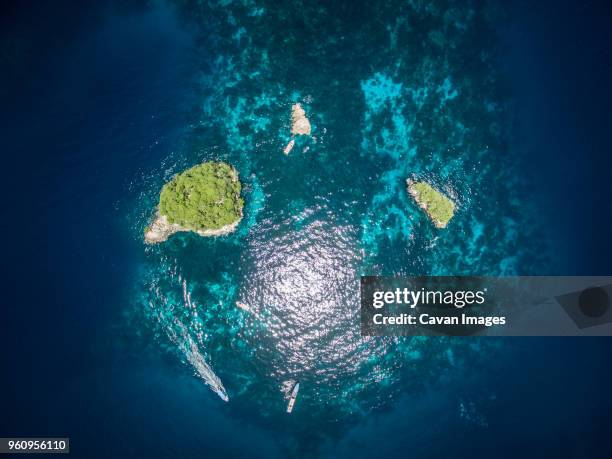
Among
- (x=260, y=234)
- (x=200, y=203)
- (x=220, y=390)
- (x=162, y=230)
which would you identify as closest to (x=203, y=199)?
(x=200, y=203)

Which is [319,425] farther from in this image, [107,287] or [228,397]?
[107,287]

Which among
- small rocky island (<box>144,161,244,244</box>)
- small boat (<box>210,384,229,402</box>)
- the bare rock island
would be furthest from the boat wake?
the bare rock island

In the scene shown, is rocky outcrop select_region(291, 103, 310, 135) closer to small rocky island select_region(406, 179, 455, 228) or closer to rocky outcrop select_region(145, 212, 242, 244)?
rocky outcrop select_region(145, 212, 242, 244)

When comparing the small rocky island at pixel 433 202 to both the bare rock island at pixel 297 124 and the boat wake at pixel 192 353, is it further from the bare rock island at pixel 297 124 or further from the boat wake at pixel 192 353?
the boat wake at pixel 192 353

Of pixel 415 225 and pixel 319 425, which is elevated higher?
pixel 415 225

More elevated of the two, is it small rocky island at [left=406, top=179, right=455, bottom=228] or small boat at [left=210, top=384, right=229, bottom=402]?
small rocky island at [left=406, top=179, right=455, bottom=228]

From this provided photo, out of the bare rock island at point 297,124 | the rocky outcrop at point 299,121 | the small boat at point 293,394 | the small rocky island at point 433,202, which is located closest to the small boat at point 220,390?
the small boat at point 293,394

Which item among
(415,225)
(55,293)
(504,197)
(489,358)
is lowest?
(489,358)

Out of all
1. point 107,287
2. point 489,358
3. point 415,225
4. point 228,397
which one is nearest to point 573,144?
point 415,225
